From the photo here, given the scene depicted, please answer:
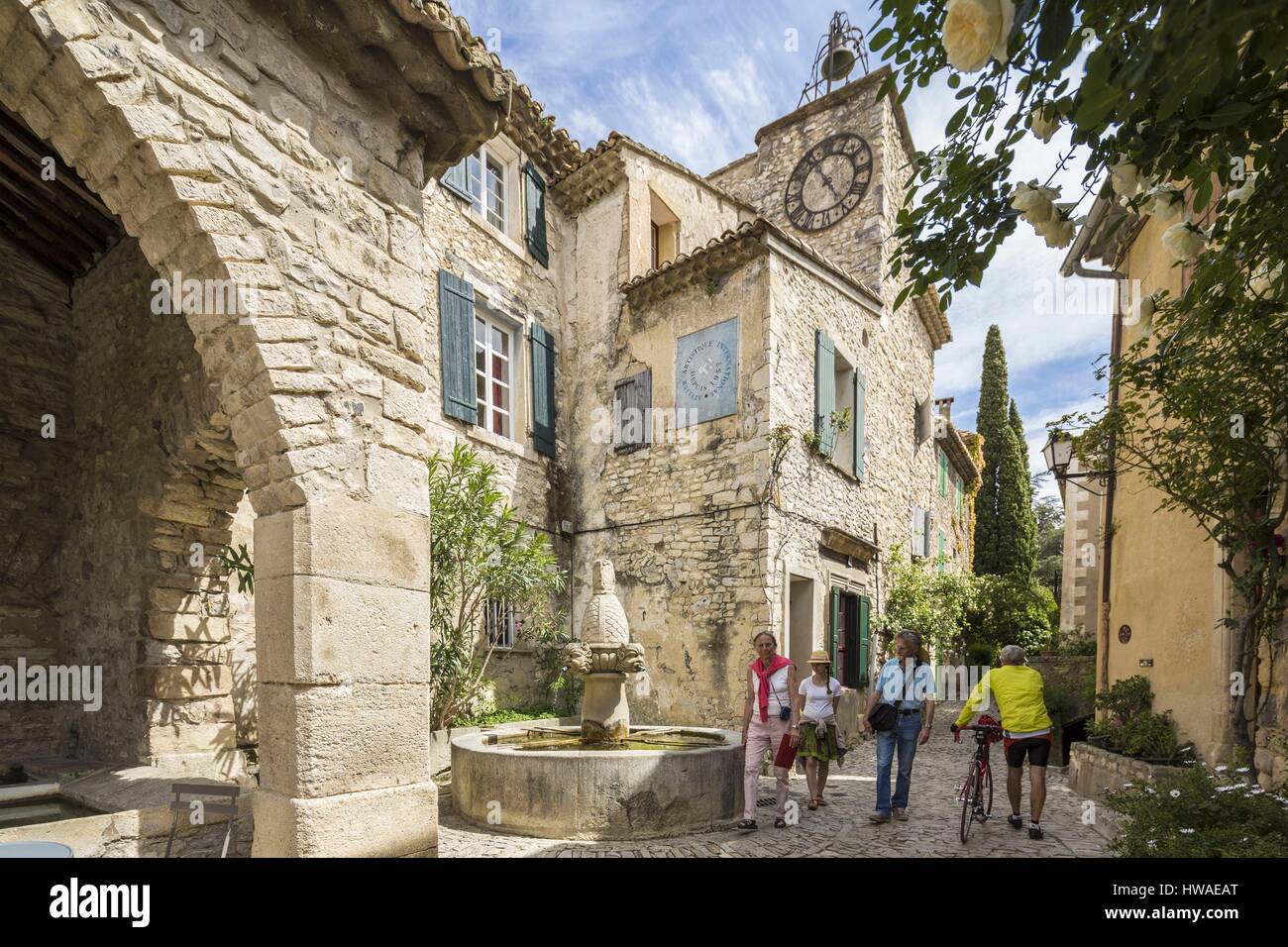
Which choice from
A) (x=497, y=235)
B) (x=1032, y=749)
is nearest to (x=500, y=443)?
(x=497, y=235)

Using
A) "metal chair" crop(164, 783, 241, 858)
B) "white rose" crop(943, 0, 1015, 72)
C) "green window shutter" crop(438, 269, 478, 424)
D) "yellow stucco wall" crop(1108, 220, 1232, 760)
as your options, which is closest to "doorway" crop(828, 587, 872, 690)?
"yellow stucco wall" crop(1108, 220, 1232, 760)

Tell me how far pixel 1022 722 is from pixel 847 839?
62.8 inches

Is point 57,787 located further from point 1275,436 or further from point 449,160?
point 1275,436

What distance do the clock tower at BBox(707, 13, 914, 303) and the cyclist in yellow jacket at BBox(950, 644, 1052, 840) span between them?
26.4 feet

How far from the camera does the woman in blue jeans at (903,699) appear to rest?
582 cm

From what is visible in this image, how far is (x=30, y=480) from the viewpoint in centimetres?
682

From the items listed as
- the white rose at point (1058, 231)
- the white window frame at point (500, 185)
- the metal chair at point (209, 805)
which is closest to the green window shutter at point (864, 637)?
the white window frame at point (500, 185)

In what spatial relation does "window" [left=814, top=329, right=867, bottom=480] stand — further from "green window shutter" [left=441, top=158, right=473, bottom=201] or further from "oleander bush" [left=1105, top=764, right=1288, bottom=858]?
"oleander bush" [left=1105, top=764, right=1288, bottom=858]

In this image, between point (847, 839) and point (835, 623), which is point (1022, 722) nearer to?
point (847, 839)

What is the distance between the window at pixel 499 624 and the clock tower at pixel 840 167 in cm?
733

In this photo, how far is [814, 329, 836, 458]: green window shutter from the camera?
10.2 m

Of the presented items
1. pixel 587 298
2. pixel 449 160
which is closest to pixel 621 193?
pixel 587 298

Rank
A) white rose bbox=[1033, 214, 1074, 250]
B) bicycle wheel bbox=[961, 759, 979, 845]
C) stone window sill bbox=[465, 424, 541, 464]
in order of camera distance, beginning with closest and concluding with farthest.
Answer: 1. white rose bbox=[1033, 214, 1074, 250]
2. bicycle wheel bbox=[961, 759, 979, 845]
3. stone window sill bbox=[465, 424, 541, 464]

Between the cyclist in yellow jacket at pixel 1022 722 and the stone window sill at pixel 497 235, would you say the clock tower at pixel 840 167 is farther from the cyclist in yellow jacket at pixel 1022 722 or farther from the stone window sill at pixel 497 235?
the cyclist in yellow jacket at pixel 1022 722
